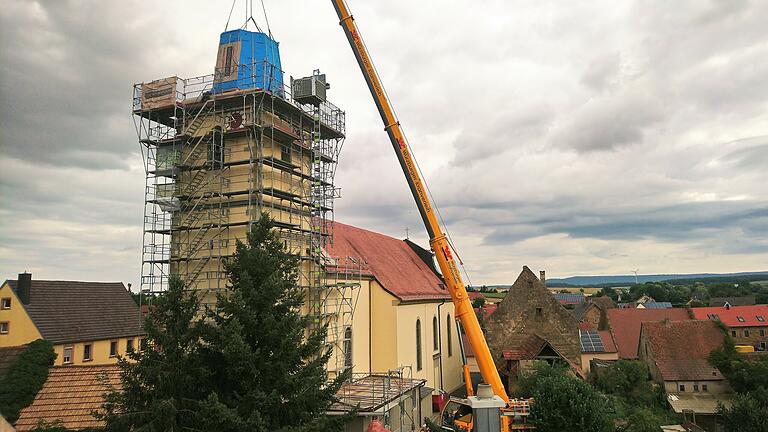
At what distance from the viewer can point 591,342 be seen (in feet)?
148

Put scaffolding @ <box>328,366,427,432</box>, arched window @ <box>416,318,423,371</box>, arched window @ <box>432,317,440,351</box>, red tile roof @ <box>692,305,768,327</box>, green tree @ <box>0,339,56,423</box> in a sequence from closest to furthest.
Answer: green tree @ <box>0,339,56,423</box> → scaffolding @ <box>328,366,427,432</box> → arched window @ <box>416,318,423,371</box> → arched window @ <box>432,317,440,351</box> → red tile roof @ <box>692,305,768,327</box>

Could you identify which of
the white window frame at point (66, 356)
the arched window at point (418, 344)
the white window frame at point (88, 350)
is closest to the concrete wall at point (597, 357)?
the arched window at point (418, 344)

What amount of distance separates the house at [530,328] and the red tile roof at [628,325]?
A: 18277 millimetres

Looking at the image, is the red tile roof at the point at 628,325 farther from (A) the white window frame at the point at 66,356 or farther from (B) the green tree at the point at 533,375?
(A) the white window frame at the point at 66,356

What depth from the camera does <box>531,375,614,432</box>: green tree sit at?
2003 centimetres

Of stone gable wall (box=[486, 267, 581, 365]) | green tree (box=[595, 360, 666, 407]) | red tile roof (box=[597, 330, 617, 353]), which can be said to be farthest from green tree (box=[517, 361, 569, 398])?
red tile roof (box=[597, 330, 617, 353])

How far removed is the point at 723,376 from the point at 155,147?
42.1 meters

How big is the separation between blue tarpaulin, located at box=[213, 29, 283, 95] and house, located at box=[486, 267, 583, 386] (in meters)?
22.2

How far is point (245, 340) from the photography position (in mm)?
14234

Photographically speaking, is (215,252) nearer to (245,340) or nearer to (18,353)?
(245,340)

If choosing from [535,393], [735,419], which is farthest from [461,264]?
[735,419]

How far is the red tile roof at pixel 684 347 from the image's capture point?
4012cm

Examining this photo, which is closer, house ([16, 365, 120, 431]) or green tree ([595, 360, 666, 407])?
house ([16, 365, 120, 431])

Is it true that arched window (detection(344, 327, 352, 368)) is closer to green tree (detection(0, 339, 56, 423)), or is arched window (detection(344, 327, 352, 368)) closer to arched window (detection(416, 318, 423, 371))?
arched window (detection(416, 318, 423, 371))
